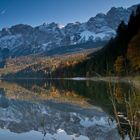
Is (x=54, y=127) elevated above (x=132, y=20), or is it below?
below

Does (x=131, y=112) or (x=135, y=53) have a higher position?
(x=135, y=53)

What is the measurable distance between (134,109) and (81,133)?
381 inches

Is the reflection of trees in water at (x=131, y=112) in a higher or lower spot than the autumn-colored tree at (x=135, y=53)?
lower

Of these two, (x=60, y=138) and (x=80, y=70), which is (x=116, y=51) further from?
(x=60, y=138)

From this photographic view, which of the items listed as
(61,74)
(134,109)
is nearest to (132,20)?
(134,109)

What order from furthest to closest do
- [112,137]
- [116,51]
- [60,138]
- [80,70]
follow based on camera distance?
1. [80,70]
2. [116,51]
3. [60,138]
4. [112,137]

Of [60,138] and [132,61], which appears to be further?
[132,61]

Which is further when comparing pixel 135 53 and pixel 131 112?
pixel 135 53

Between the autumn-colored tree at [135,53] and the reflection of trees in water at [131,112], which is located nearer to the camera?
the reflection of trees in water at [131,112]

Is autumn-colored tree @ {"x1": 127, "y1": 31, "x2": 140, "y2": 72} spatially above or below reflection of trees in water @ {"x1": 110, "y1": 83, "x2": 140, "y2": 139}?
above

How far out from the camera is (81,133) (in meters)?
16.3

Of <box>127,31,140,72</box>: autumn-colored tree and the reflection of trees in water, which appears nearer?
the reflection of trees in water

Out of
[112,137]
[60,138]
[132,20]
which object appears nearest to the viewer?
[112,137]

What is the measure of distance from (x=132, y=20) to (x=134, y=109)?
250 ft
